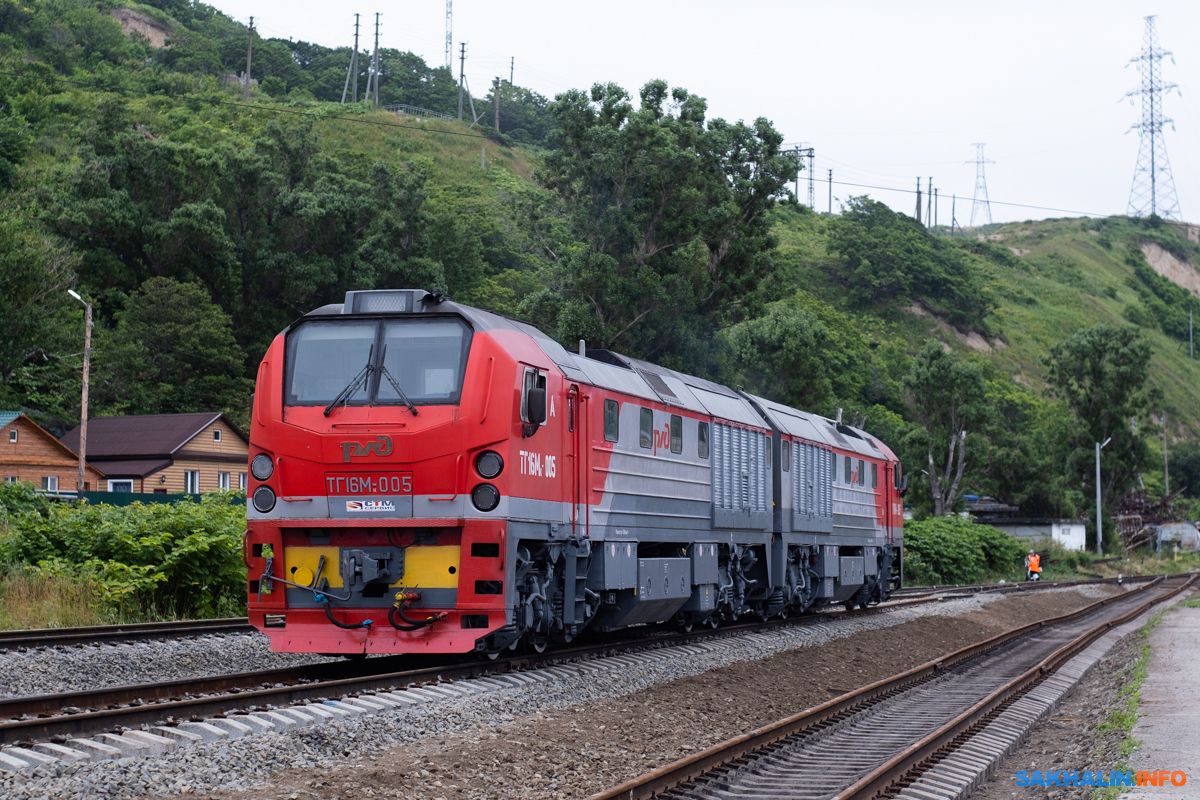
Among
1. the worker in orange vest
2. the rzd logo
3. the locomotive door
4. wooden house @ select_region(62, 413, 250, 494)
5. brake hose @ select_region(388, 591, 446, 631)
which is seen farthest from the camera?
the worker in orange vest

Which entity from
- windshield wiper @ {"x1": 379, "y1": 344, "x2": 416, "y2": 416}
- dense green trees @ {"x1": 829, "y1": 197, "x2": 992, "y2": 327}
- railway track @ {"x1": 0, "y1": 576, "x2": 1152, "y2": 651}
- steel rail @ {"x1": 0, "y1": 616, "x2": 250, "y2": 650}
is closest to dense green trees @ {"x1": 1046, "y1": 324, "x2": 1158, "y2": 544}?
dense green trees @ {"x1": 829, "y1": 197, "x2": 992, "y2": 327}

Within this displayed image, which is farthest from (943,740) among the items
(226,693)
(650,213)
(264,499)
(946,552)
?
(946,552)

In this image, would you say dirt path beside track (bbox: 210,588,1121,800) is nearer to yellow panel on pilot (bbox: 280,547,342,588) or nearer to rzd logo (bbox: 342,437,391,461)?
yellow panel on pilot (bbox: 280,547,342,588)

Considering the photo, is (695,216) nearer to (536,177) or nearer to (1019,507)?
(536,177)

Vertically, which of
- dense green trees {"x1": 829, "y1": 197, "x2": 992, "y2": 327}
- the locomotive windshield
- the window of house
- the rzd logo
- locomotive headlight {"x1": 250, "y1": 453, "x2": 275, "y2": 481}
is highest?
dense green trees {"x1": 829, "y1": 197, "x2": 992, "y2": 327}

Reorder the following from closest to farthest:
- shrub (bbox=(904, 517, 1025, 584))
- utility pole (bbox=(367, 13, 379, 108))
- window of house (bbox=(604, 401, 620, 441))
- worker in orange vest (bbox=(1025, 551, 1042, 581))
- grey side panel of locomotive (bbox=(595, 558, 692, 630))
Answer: window of house (bbox=(604, 401, 620, 441)) < grey side panel of locomotive (bbox=(595, 558, 692, 630)) < shrub (bbox=(904, 517, 1025, 584)) < worker in orange vest (bbox=(1025, 551, 1042, 581)) < utility pole (bbox=(367, 13, 379, 108))

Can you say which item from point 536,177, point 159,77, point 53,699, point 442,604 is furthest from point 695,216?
point 159,77

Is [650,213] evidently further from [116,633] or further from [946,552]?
[116,633]

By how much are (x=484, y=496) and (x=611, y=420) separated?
11.2ft

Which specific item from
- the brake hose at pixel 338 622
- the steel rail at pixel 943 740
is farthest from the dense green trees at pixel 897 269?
the brake hose at pixel 338 622

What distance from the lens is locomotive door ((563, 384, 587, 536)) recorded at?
1355 centimetres

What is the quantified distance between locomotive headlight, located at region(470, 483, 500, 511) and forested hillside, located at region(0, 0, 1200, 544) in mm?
25667

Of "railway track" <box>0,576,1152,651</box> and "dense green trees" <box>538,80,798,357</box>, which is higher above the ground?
"dense green trees" <box>538,80,798,357</box>

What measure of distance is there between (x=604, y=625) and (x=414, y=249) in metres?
49.1
